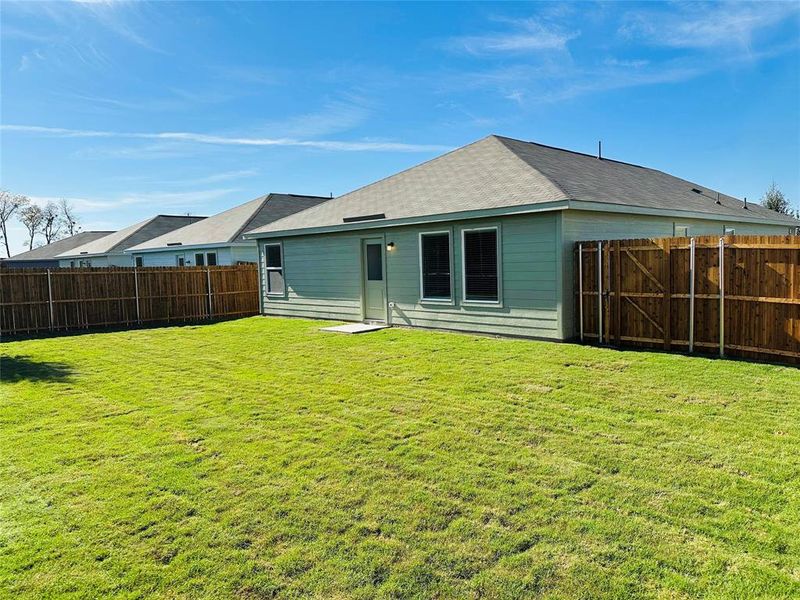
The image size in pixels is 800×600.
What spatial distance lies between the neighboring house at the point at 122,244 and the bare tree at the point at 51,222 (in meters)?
33.2

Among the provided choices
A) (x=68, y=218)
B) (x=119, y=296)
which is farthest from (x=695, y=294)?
(x=68, y=218)

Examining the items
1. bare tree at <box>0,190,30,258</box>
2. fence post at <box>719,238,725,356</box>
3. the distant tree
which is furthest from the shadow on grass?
bare tree at <box>0,190,30,258</box>

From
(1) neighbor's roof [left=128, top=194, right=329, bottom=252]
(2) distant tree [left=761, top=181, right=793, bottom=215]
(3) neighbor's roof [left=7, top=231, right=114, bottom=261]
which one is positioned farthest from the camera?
(3) neighbor's roof [left=7, top=231, right=114, bottom=261]

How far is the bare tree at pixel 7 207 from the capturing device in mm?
57062

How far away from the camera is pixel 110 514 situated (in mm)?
3389

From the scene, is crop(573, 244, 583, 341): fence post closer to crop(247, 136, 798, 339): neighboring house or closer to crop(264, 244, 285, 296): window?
crop(247, 136, 798, 339): neighboring house

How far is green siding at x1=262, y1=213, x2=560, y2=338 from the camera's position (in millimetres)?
9609

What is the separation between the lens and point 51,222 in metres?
62.8

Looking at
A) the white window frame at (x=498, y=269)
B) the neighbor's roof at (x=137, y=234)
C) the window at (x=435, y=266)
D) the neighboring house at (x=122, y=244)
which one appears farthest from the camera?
the neighbor's roof at (x=137, y=234)

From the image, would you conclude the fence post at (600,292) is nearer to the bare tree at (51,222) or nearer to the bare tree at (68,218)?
the bare tree at (51,222)

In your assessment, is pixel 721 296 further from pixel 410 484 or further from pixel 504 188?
pixel 410 484

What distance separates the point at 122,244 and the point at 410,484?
3143 cm

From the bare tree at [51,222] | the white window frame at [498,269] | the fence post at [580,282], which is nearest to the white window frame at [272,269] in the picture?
the white window frame at [498,269]

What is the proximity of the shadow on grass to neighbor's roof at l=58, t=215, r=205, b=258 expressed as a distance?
22228 mm
